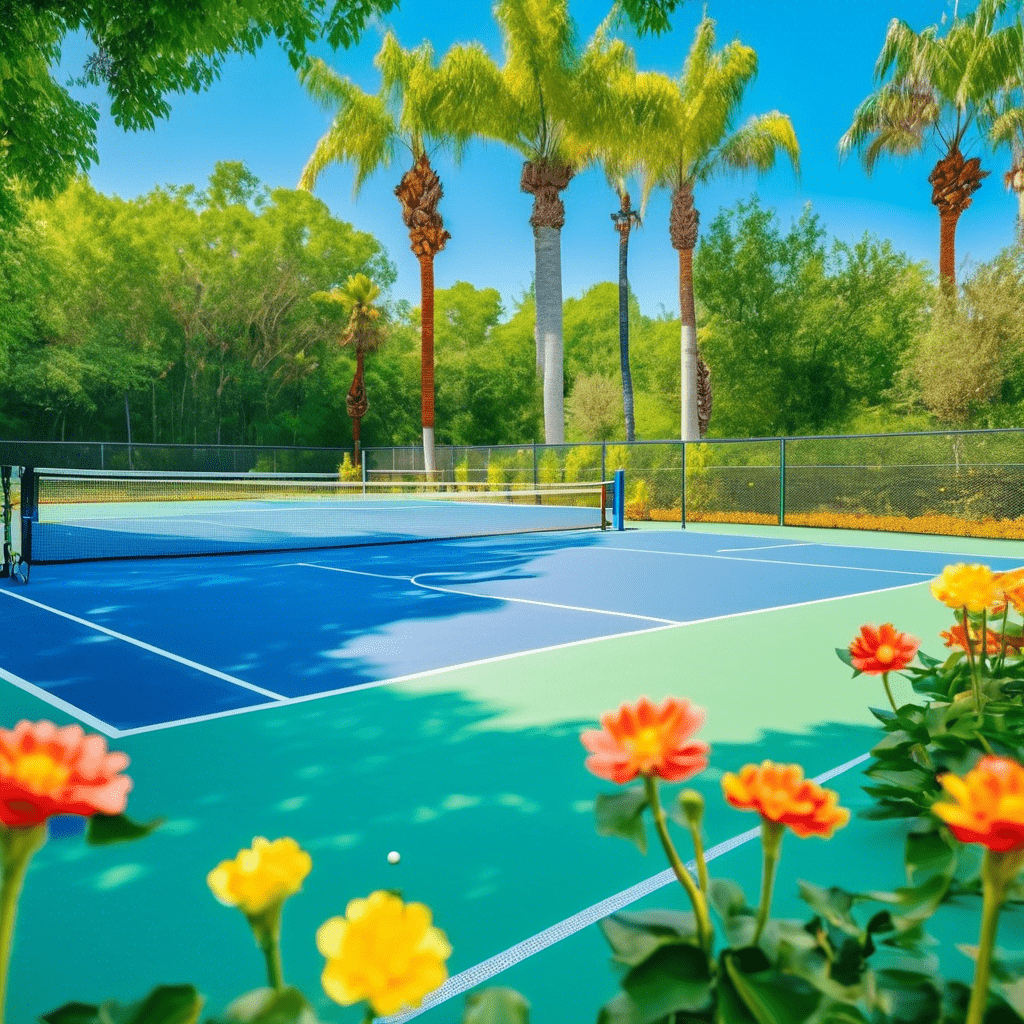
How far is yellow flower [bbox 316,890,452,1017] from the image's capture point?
906mm

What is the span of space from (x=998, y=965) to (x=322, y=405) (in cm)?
Result: 4599

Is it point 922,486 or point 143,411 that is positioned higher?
point 143,411

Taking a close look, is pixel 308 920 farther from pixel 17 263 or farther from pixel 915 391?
pixel 17 263

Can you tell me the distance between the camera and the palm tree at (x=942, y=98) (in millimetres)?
20844

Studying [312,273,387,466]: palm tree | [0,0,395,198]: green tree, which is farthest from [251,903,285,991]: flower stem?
[312,273,387,466]: palm tree

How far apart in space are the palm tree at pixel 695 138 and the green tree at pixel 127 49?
47.9 feet

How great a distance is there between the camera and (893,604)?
903 cm

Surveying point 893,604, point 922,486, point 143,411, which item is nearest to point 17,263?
point 143,411

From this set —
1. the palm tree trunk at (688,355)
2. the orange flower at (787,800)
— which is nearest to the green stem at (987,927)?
the orange flower at (787,800)

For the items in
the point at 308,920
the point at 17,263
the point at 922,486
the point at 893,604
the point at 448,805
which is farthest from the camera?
the point at 17,263

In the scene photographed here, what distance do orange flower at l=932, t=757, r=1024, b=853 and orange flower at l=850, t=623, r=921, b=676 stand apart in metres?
→ 1.50

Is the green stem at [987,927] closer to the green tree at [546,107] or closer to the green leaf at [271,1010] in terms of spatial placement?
the green leaf at [271,1010]

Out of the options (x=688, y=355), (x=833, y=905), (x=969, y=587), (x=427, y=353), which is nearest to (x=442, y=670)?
(x=969, y=587)

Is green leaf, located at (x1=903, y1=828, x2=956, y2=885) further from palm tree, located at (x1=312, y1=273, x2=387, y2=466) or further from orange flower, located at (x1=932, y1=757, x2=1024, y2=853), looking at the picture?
palm tree, located at (x1=312, y1=273, x2=387, y2=466)
